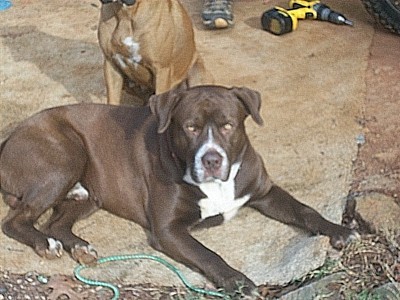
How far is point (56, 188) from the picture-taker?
4.93m

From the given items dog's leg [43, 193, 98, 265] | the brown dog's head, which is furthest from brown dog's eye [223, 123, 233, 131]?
dog's leg [43, 193, 98, 265]

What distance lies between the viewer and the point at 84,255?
465 centimetres

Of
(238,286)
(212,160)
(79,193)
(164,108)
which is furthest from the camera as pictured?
(79,193)

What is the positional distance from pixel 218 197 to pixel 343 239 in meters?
0.68

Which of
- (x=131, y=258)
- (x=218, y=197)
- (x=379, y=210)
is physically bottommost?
(x=131, y=258)

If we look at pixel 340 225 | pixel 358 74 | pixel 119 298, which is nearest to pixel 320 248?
pixel 340 225

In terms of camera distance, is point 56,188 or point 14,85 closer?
point 56,188

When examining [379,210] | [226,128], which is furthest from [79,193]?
[379,210]

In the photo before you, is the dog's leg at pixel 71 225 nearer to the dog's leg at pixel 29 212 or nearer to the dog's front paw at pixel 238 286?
the dog's leg at pixel 29 212

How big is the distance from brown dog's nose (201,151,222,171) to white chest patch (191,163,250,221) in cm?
23

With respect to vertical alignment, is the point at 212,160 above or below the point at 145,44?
above

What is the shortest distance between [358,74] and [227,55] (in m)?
1.07

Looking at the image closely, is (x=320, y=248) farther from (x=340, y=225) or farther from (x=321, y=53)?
(x=321, y=53)

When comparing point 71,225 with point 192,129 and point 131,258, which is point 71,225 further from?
point 192,129
